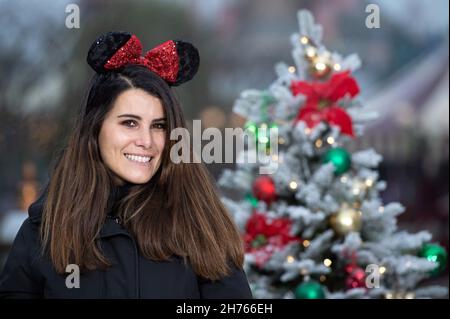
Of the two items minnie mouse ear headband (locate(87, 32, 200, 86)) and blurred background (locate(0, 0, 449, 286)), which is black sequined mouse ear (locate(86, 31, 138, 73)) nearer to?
minnie mouse ear headband (locate(87, 32, 200, 86))

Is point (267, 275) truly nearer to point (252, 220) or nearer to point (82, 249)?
point (252, 220)

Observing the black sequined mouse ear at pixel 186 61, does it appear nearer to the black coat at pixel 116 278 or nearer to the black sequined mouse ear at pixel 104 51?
the black sequined mouse ear at pixel 104 51

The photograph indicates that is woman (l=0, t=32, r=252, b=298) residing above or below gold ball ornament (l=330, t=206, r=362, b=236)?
below

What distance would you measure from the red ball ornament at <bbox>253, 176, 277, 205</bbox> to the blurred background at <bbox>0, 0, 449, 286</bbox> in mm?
2772

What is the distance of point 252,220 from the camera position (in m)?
4.14

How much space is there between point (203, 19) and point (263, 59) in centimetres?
71

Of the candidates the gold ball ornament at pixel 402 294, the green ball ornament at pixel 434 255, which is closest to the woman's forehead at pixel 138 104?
the gold ball ornament at pixel 402 294

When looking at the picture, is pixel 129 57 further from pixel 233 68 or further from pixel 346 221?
pixel 233 68

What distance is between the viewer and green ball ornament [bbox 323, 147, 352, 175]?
4.02m

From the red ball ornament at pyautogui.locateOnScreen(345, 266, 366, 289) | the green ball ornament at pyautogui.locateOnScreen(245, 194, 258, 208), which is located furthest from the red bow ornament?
the red ball ornament at pyautogui.locateOnScreen(345, 266, 366, 289)

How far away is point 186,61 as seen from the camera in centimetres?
255

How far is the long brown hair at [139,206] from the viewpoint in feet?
7.36

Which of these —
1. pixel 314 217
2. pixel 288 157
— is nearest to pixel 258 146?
pixel 288 157

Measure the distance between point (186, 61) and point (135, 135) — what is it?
38 cm
